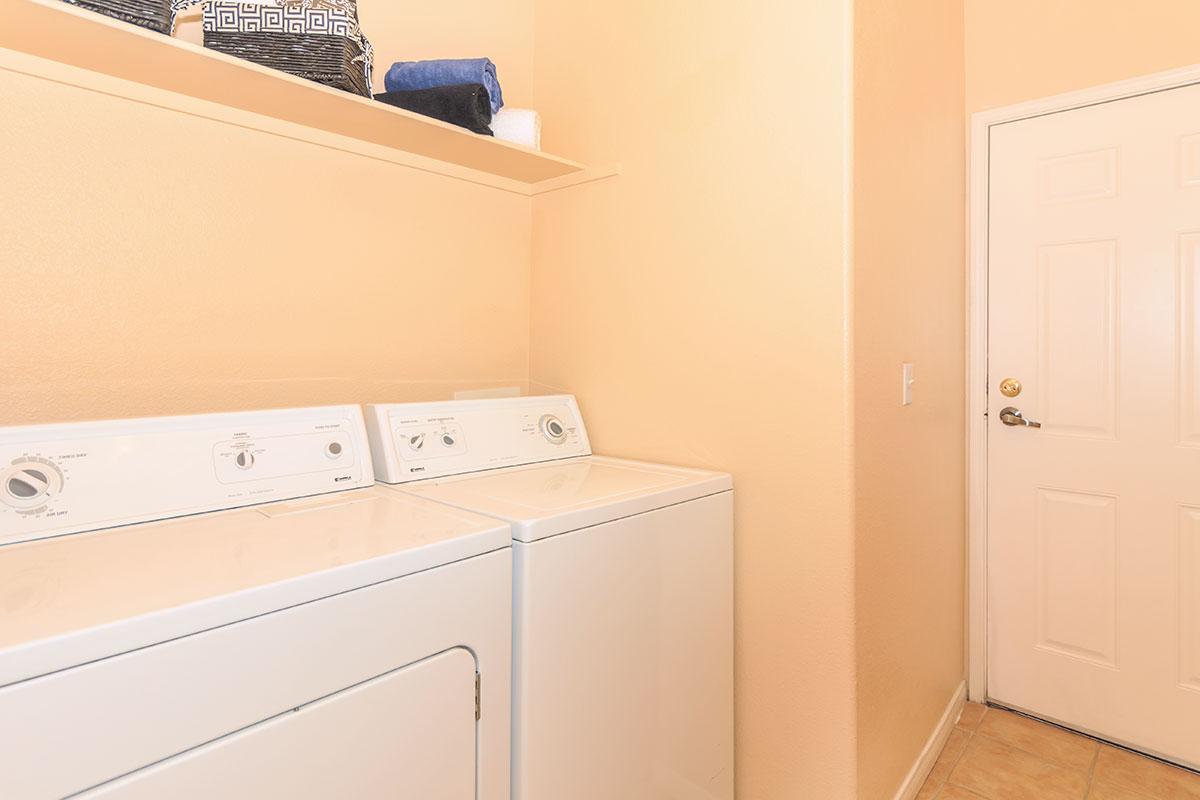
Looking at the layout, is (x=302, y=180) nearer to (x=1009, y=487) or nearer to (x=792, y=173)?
(x=792, y=173)

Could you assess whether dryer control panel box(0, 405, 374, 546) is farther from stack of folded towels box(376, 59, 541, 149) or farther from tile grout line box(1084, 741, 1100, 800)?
tile grout line box(1084, 741, 1100, 800)

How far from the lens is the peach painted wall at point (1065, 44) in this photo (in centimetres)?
188

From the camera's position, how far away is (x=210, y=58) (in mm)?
1209

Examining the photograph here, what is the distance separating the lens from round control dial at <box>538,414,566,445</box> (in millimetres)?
1791

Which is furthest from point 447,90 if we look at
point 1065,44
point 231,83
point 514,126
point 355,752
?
point 1065,44

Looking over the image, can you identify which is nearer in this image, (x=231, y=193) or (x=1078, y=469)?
(x=231, y=193)

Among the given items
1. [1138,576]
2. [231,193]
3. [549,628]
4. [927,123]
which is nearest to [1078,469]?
[1138,576]

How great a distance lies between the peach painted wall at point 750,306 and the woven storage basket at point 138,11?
3.57 ft

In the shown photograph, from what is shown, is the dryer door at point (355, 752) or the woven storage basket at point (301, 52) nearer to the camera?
the dryer door at point (355, 752)

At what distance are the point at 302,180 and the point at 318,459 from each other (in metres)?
0.73

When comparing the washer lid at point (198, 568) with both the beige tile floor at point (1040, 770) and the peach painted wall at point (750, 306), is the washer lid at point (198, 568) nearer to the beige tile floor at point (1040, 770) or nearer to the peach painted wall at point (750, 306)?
the peach painted wall at point (750, 306)

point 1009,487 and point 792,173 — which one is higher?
point 792,173

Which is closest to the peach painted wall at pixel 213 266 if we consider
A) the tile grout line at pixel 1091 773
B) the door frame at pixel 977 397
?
the door frame at pixel 977 397

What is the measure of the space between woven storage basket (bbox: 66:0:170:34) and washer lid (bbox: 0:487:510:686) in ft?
2.92
